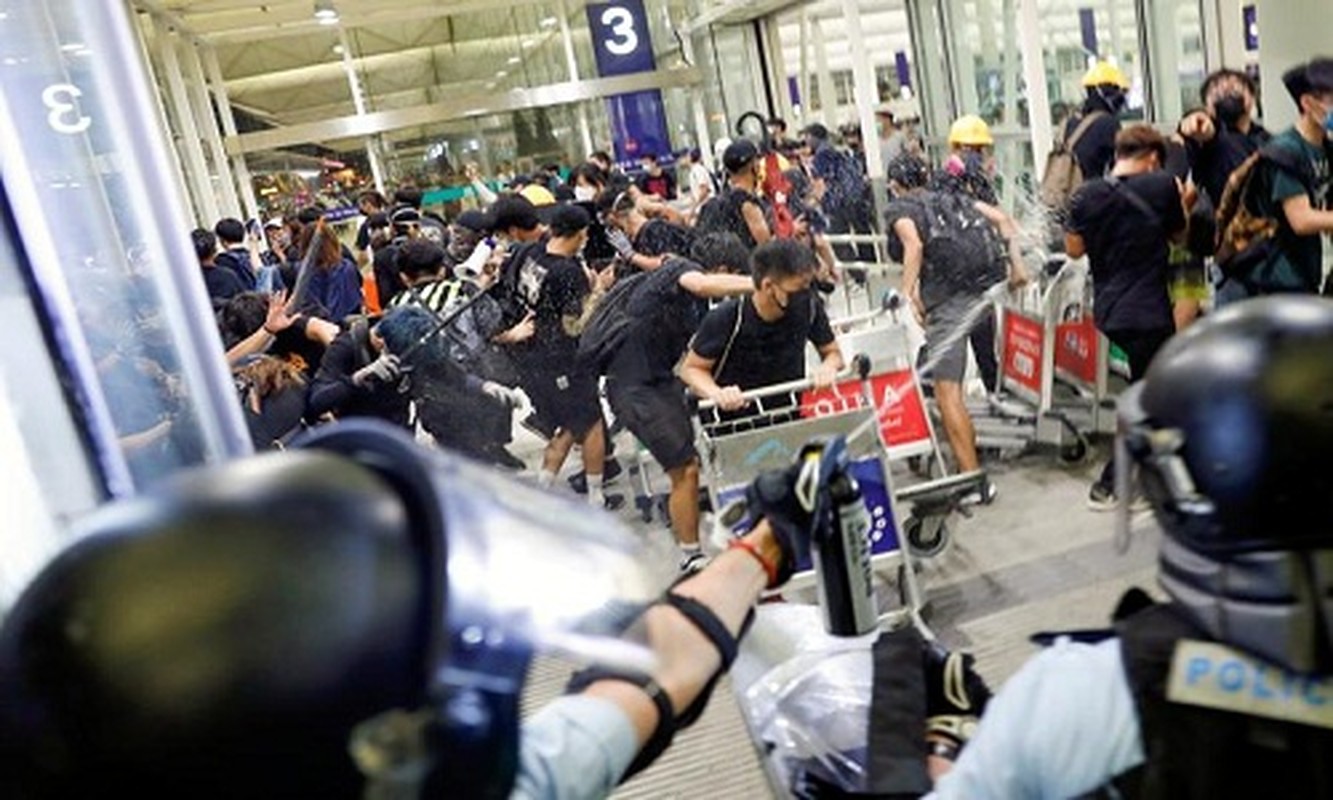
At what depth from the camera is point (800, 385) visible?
3.19 metres

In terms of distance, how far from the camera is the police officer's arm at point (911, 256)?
4.30 meters

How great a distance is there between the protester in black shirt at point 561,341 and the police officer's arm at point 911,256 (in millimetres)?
1388

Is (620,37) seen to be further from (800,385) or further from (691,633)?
(691,633)

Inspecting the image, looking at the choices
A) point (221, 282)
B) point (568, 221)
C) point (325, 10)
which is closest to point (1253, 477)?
point (568, 221)

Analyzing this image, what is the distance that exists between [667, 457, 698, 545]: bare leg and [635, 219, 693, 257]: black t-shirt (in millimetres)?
1509

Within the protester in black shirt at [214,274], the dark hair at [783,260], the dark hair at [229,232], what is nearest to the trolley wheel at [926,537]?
the dark hair at [783,260]

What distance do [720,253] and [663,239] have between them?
0.61 meters

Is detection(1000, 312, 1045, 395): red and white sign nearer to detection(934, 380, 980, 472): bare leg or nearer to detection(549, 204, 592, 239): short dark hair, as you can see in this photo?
detection(934, 380, 980, 472): bare leg

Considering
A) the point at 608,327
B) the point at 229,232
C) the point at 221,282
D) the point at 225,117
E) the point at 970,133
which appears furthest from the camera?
the point at 225,117

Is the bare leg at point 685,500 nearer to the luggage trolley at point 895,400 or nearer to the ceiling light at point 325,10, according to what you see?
the luggage trolley at point 895,400

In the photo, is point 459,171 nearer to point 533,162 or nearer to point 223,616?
point 533,162

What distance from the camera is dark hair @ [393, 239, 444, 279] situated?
4.32 metres

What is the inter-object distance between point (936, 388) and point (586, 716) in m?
3.20

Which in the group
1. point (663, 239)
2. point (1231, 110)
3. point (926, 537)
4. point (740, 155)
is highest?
point (740, 155)
